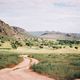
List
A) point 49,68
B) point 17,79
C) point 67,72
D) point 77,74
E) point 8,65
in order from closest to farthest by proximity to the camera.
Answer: point 17,79 → point 77,74 → point 67,72 → point 49,68 → point 8,65

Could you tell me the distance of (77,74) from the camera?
38.1 meters

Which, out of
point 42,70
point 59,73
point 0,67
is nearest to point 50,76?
point 59,73

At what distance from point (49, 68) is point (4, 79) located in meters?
9.95

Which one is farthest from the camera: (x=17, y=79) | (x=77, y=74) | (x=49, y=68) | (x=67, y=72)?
(x=49, y=68)

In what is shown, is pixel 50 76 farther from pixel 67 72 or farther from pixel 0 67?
pixel 0 67

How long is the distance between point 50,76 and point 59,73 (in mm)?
1556

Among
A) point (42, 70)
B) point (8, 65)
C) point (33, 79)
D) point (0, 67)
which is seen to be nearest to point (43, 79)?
point (33, 79)

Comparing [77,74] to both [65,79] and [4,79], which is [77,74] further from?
[4,79]

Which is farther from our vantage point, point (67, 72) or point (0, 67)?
point (0, 67)

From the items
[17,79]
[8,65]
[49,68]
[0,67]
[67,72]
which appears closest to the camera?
[17,79]

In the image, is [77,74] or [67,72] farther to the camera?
[67,72]

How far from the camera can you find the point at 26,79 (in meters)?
35.9

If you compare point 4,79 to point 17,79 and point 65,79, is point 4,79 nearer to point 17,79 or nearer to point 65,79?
point 17,79

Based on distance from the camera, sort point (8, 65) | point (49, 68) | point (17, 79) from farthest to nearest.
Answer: point (8, 65) < point (49, 68) < point (17, 79)
